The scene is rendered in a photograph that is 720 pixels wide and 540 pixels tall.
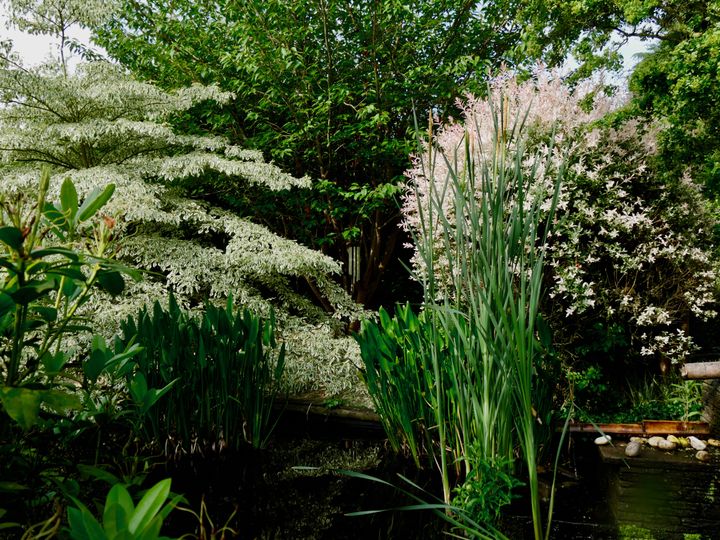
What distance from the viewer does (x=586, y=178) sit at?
3.75 m

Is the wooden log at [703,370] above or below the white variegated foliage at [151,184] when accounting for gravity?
below

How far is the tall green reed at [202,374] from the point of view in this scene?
7.60ft

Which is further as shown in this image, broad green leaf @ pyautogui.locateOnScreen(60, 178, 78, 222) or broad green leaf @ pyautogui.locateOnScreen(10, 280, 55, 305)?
broad green leaf @ pyautogui.locateOnScreen(60, 178, 78, 222)

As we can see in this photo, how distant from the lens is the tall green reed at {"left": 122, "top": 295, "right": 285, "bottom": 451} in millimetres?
2318

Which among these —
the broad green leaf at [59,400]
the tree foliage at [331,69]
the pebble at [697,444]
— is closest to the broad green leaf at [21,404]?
the broad green leaf at [59,400]

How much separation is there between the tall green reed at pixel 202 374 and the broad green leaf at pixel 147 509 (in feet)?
5.45

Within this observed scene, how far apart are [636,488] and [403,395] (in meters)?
1.08

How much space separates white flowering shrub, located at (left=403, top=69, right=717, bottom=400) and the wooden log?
0.93m

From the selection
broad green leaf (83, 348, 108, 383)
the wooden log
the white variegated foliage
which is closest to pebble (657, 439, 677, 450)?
the wooden log

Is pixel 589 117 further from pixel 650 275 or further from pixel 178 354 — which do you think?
pixel 178 354

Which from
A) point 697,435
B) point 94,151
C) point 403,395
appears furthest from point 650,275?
point 94,151

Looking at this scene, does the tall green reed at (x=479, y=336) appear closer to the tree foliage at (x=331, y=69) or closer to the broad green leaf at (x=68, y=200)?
the broad green leaf at (x=68, y=200)

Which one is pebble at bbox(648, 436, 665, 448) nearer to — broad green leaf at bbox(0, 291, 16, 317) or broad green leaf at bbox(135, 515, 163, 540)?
broad green leaf at bbox(135, 515, 163, 540)

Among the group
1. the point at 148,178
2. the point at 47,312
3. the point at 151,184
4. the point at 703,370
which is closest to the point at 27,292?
the point at 47,312
